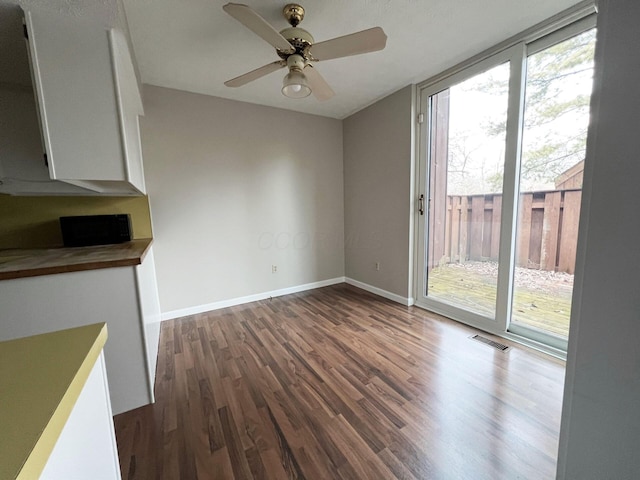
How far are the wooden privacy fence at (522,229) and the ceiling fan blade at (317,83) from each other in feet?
5.31

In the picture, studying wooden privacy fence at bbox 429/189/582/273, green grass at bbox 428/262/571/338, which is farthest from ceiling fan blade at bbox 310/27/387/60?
green grass at bbox 428/262/571/338

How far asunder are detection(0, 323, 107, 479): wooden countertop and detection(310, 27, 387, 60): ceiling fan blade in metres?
1.81

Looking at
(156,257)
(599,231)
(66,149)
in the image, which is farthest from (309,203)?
(599,231)

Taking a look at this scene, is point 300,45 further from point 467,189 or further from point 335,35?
point 467,189

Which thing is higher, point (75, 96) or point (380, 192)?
point (75, 96)

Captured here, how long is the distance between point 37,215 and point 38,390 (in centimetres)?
247

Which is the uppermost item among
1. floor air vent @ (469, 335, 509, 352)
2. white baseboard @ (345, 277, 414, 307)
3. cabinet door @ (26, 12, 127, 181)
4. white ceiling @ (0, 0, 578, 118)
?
white ceiling @ (0, 0, 578, 118)

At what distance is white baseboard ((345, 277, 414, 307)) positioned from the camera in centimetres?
304

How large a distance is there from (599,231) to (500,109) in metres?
2.15

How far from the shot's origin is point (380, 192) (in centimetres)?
328

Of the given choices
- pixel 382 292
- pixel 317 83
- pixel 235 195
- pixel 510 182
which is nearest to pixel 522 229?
pixel 510 182

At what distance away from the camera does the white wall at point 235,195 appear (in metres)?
2.72

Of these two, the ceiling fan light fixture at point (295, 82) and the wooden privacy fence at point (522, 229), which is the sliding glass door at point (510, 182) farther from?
the ceiling fan light fixture at point (295, 82)

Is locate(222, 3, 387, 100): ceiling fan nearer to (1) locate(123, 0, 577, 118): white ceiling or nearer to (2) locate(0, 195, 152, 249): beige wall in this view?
(1) locate(123, 0, 577, 118): white ceiling
